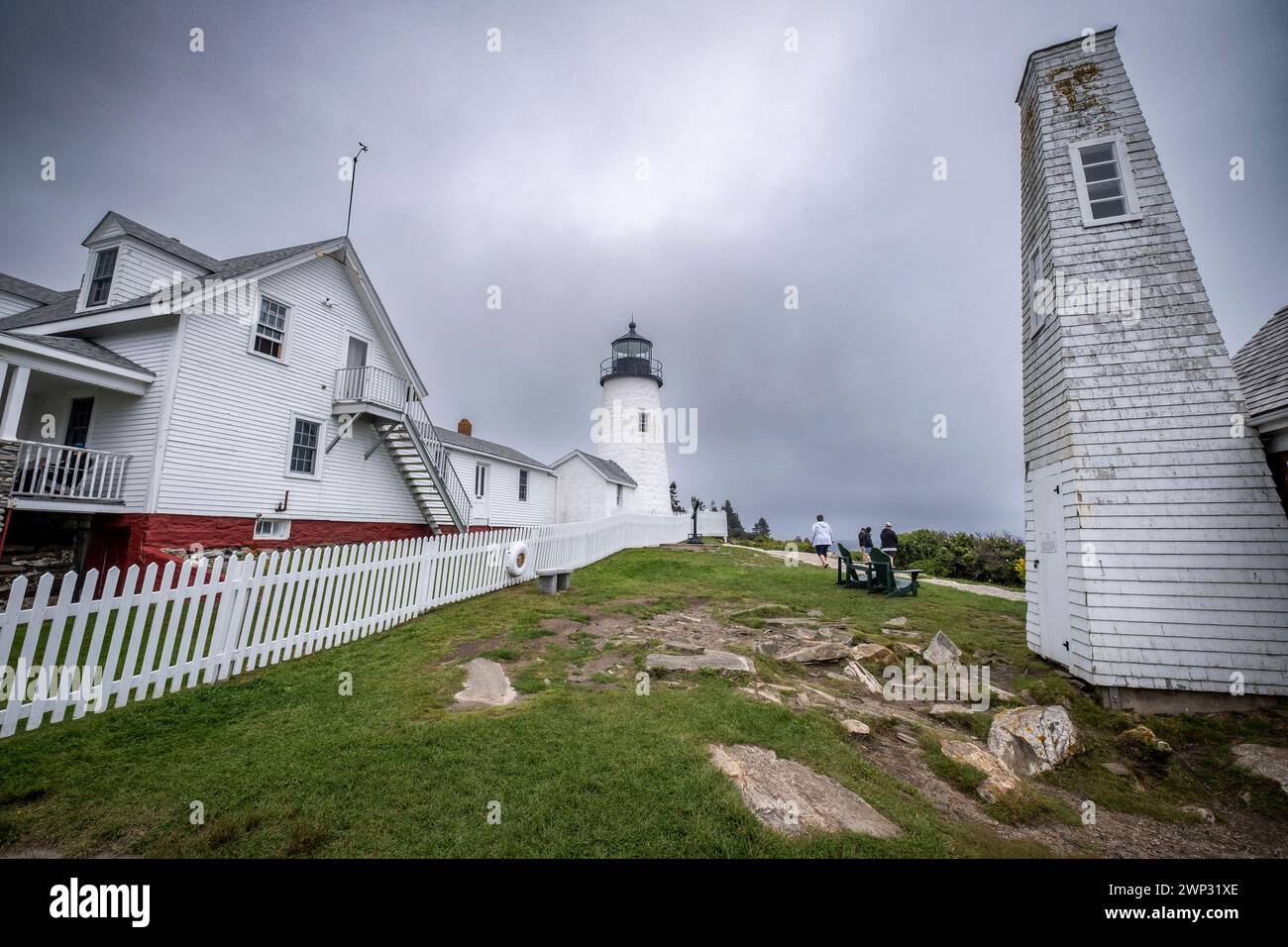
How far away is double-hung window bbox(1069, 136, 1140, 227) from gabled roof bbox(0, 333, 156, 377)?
60.4 ft

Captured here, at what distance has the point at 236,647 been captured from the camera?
239 inches

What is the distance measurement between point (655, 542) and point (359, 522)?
1462 cm

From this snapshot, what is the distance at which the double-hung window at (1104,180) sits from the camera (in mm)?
7430

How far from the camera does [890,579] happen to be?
12867 mm

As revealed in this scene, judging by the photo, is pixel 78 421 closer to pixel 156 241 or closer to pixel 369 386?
pixel 156 241

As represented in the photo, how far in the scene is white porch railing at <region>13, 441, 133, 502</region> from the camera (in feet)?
32.2

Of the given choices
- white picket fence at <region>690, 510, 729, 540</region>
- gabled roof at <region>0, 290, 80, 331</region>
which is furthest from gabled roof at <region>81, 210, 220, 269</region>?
white picket fence at <region>690, 510, 729, 540</region>

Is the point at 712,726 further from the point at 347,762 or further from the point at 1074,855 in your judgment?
the point at 347,762

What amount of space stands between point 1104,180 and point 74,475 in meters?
20.0

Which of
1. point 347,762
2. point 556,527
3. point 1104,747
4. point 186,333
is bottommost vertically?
point 1104,747

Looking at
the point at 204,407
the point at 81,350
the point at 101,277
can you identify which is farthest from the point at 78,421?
the point at 101,277

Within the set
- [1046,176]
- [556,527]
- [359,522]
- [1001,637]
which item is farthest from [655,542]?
[1046,176]

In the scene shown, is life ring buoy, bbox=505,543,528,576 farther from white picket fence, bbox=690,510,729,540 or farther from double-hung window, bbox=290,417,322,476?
white picket fence, bbox=690,510,729,540

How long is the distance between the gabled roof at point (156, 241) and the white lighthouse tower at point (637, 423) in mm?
22475
